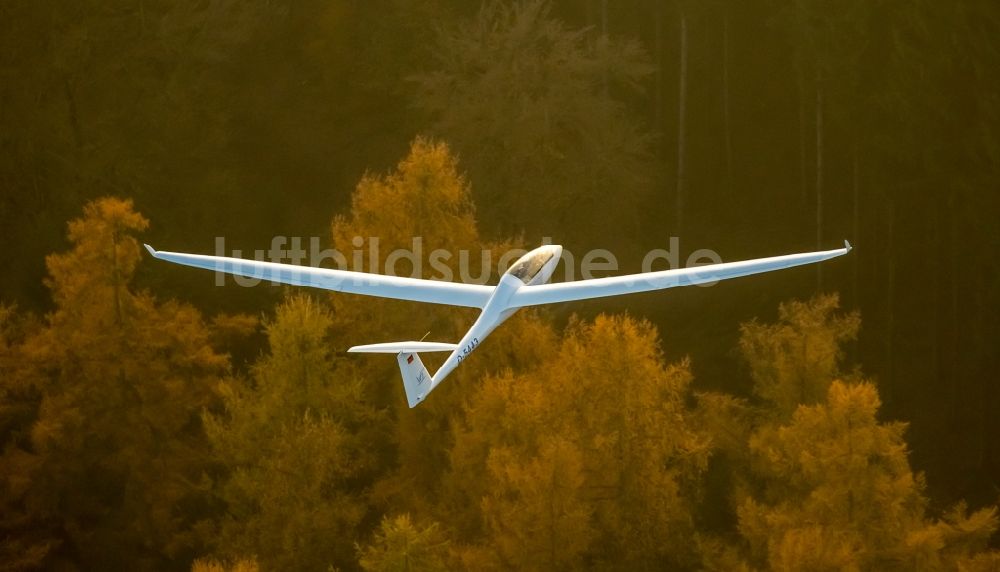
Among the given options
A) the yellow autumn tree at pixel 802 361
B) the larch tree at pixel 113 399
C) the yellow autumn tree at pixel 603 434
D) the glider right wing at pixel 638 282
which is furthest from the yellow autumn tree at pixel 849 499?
the larch tree at pixel 113 399

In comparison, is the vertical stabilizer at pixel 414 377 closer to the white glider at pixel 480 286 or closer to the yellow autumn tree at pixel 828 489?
the white glider at pixel 480 286

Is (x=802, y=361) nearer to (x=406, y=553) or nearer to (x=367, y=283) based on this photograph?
(x=406, y=553)

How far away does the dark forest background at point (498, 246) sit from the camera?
1496 inches

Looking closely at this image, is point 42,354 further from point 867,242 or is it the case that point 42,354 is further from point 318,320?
point 867,242

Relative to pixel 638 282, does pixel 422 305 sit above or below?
below

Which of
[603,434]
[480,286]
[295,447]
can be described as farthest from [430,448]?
[480,286]

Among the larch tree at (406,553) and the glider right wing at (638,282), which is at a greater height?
the glider right wing at (638,282)

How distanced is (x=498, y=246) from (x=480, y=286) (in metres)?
10.0

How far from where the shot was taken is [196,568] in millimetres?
35375

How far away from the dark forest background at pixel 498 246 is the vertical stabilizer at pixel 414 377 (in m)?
3.65

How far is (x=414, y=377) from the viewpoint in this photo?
1238 inches

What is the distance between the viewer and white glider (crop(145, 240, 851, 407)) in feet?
97.3

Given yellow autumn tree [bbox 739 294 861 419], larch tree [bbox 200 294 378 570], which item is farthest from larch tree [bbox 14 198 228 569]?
yellow autumn tree [bbox 739 294 861 419]

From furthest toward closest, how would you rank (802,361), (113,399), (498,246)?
(113,399) → (802,361) → (498,246)
